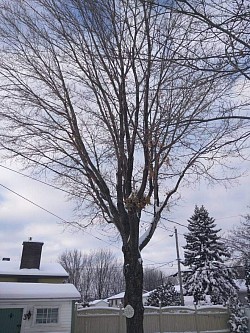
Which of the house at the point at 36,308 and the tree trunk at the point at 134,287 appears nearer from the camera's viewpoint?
the tree trunk at the point at 134,287

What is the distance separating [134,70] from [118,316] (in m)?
9.97

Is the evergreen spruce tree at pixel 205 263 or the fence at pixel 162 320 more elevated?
the evergreen spruce tree at pixel 205 263

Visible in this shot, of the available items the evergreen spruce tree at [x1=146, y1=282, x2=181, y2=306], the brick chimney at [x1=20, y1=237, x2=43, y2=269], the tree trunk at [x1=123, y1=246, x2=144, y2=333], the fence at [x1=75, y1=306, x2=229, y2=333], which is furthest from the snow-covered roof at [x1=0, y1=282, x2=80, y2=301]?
the evergreen spruce tree at [x1=146, y1=282, x2=181, y2=306]

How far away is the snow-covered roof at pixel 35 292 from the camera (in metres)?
12.1

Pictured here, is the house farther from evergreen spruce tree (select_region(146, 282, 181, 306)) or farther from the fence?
evergreen spruce tree (select_region(146, 282, 181, 306))

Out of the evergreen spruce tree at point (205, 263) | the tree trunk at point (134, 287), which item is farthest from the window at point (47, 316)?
the evergreen spruce tree at point (205, 263)

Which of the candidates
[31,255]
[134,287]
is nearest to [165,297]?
[31,255]

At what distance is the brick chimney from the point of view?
16.7m

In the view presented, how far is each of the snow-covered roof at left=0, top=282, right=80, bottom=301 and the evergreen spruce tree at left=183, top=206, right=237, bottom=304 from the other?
53.3 feet

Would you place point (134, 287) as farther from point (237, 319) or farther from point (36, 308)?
point (237, 319)

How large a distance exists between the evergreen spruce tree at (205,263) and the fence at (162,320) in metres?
10.6

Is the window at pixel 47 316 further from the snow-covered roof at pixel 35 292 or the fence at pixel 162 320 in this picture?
the fence at pixel 162 320

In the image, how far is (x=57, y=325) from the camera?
41.0 ft

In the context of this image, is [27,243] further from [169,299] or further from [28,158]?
[169,299]
